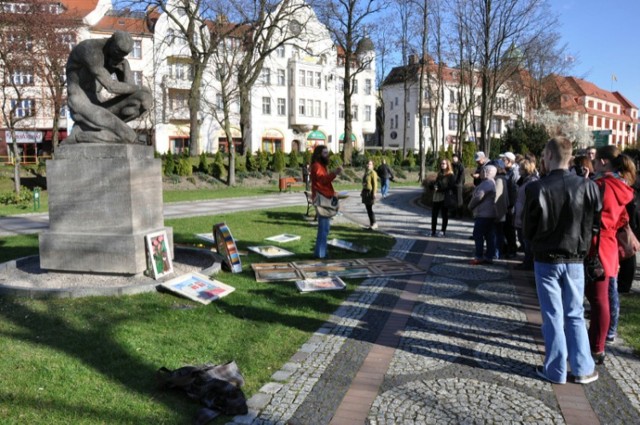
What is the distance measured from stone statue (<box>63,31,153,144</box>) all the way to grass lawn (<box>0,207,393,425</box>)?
7.84 feet

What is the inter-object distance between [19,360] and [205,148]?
155 ft

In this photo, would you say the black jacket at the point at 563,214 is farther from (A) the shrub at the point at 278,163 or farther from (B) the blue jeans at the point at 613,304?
(A) the shrub at the point at 278,163

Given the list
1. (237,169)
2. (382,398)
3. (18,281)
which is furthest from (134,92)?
(237,169)

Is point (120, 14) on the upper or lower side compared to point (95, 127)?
upper

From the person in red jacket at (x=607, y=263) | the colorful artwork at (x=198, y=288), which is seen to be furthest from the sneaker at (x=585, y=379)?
the colorful artwork at (x=198, y=288)

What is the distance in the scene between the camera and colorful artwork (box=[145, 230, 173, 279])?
6.88 meters

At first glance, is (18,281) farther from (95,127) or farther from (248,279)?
(248,279)

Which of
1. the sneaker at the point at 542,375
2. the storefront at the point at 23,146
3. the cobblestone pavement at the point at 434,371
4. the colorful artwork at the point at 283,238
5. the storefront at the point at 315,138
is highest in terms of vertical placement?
the storefront at the point at 315,138

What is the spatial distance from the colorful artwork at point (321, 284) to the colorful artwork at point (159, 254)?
71.5 inches

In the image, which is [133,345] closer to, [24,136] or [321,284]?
[321,284]

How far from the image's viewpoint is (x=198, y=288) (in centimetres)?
653

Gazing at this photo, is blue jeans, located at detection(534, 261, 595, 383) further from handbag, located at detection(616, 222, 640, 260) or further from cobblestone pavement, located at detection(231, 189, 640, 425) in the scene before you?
handbag, located at detection(616, 222, 640, 260)

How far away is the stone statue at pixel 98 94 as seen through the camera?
7.23 metres

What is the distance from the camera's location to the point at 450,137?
69312mm
